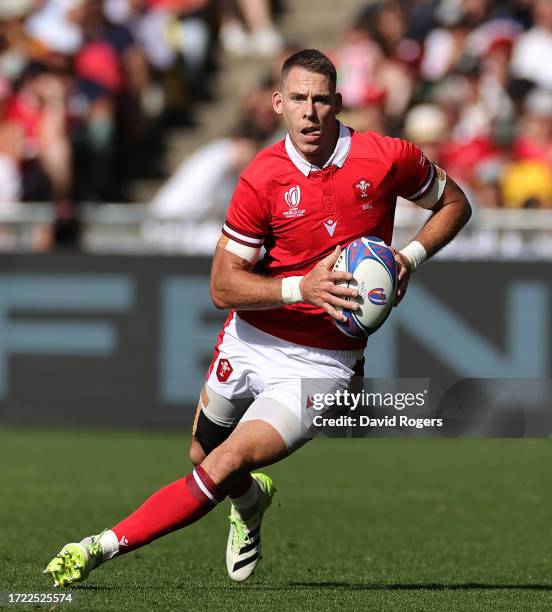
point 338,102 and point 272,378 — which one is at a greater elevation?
point 338,102

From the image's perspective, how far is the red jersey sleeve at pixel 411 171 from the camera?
24.0ft

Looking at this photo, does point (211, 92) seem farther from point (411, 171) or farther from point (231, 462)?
point (231, 462)

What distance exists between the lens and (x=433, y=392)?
285 inches

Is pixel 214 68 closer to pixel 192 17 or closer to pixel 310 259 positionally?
pixel 192 17

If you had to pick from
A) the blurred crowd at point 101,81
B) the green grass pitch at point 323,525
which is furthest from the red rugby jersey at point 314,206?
the blurred crowd at point 101,81

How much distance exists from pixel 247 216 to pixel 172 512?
140 centimetres

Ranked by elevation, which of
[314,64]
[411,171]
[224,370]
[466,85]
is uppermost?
[314,64]

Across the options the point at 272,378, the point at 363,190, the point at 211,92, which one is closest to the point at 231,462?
the point at 272,378

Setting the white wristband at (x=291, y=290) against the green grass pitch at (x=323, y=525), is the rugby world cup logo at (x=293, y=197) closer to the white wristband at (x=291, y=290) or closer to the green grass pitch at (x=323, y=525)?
the white wristband at (x=291, y=290)

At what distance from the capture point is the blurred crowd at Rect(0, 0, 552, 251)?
16.2 meters

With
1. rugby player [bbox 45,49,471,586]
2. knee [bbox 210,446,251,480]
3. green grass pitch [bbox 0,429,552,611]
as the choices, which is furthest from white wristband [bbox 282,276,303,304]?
green grass pitch [bbox 0,429,552,611]

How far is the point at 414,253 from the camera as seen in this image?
7262 mm

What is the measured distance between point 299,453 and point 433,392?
734cm

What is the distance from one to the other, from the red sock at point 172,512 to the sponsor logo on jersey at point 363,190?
1444mm
